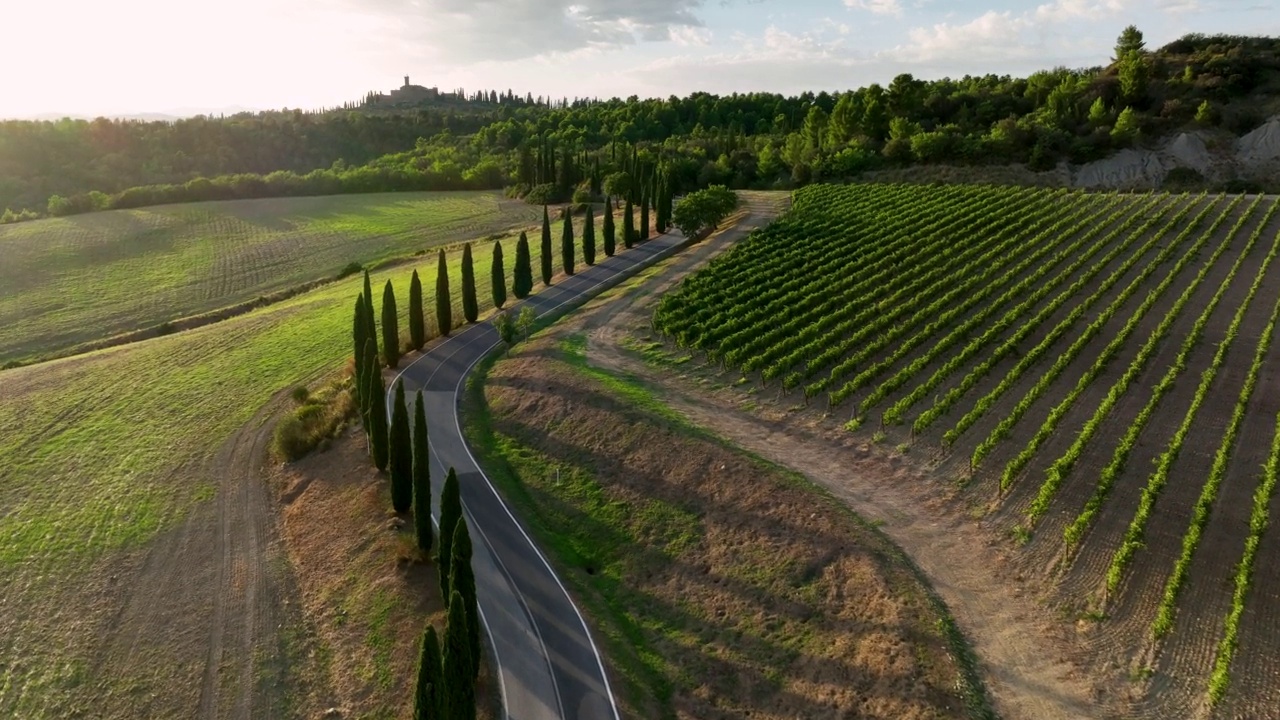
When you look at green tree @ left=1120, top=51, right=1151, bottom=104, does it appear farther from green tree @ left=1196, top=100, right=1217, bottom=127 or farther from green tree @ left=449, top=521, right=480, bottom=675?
green tree @ left=449, top=521, right=480, bottom=675

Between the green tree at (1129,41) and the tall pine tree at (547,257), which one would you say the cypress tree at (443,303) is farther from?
the green tree at (1129,41)

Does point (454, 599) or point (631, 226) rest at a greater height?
point (631, 226)

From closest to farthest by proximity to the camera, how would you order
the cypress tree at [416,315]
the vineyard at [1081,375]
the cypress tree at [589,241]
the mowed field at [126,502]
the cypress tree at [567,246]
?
the vineyard at [1081,375] < the mowed field at [126,502] < the cypress tree at [416,315] < the cypress tree at [567,246] < the cypress tree at [589,241]

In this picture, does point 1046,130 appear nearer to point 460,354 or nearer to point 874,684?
point 460,354

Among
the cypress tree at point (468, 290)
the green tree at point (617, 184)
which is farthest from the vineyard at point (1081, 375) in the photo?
the green tree at point (617, 184)

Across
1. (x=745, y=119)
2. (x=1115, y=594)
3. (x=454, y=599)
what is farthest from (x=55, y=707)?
(x=745, y=119)

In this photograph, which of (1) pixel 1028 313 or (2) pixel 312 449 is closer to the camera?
(2) pixel 312 449
